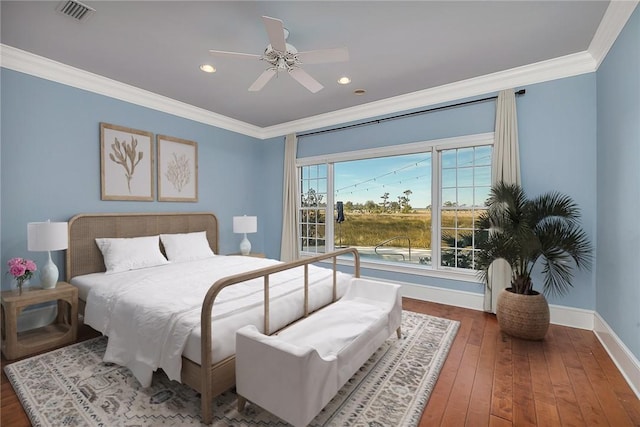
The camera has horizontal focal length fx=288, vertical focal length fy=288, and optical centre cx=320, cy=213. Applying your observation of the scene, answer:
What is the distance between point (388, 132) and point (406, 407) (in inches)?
137

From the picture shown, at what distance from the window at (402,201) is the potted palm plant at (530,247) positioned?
67 cm

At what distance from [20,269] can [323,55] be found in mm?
3270

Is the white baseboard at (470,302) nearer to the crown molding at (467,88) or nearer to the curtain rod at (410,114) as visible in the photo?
the curtain rod at (410,114)

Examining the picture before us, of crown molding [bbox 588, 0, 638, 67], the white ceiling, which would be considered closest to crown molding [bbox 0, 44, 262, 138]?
the white ceiling

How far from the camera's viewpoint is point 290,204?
5188mm

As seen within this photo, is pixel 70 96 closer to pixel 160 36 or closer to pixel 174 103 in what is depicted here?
pixel 174 103

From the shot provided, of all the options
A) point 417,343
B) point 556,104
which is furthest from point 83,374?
point 556,104

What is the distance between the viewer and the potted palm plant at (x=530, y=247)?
9.04ft

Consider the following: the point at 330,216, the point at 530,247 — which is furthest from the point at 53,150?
the point at 530,247

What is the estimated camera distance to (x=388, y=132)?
168 inches

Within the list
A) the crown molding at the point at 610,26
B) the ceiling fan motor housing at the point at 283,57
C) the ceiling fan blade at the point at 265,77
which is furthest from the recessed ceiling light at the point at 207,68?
the crown molding at the point at 610,26

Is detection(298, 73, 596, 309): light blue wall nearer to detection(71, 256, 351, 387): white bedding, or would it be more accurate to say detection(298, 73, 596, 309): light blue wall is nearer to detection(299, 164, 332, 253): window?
detection(299, 164, 332, 253): window

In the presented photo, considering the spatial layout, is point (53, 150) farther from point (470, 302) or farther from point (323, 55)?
point (470, 302)

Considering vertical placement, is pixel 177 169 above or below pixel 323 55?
below
